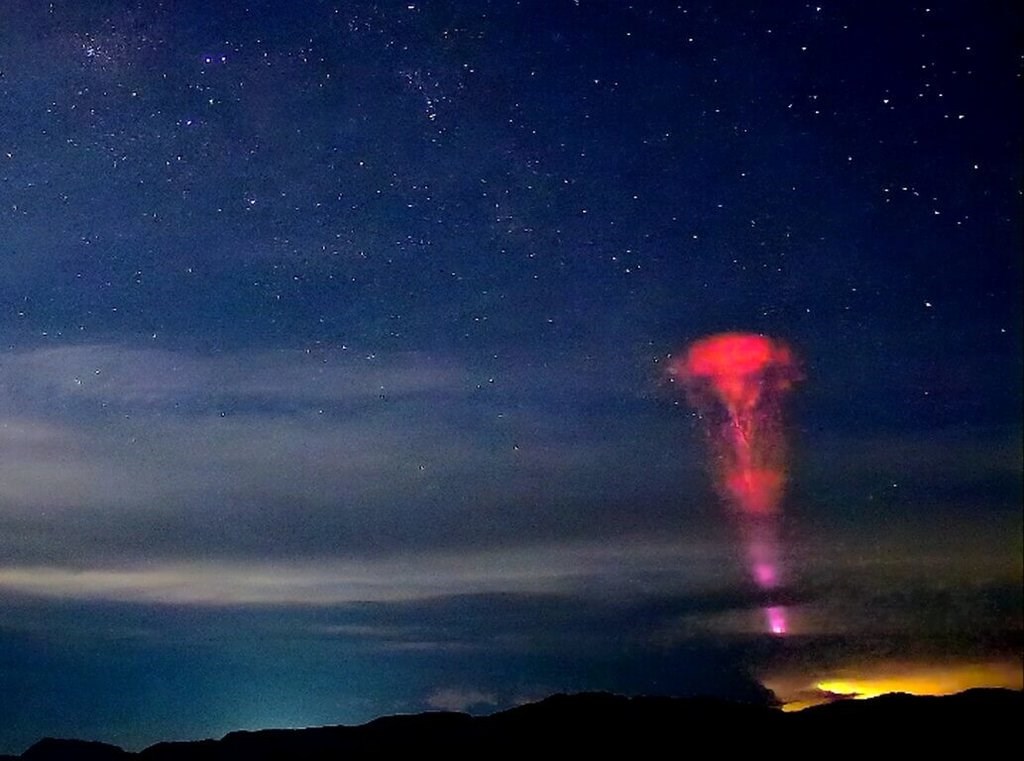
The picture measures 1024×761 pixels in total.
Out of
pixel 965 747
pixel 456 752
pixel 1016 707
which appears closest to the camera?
pixel 965 747

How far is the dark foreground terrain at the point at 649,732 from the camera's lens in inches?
3546

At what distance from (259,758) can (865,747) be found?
65.6 m

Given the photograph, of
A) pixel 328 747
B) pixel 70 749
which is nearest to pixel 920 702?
pixel 328 747

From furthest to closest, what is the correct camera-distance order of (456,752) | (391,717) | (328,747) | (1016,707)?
(391,717), (328,747), (456,752), (1016,707)

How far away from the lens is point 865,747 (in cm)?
8706

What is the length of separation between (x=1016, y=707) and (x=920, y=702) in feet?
26.4

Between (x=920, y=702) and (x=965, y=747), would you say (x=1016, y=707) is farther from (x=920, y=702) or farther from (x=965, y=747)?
(x=965, y=747)

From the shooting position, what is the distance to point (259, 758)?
120m

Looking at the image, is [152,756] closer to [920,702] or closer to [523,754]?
[523,754]

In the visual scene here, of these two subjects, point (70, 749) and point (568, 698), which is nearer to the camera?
point (568, 698)

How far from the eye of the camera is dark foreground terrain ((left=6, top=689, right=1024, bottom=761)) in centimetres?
9006

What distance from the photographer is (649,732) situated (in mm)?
107688

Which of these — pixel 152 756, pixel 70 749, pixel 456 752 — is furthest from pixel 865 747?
pixel 70 749

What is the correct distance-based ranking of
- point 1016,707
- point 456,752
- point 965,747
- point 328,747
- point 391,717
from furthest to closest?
1. point 391,717
2. point 328,747
3. point 456,752
4. point 1016,707
5. point 965,747
